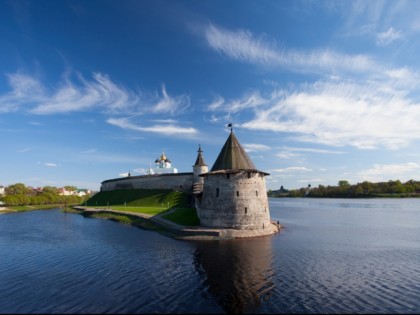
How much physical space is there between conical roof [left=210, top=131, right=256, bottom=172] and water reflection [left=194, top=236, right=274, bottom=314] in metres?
8.73

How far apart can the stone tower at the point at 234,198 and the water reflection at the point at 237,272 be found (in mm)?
3443

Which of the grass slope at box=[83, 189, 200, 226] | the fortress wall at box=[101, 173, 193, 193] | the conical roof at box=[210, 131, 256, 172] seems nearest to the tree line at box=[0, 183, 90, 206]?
the grass slope at box=[83, 189, 200, 226]

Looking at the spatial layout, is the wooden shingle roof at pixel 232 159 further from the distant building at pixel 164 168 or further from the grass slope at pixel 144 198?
the distant building at pixel 164 168

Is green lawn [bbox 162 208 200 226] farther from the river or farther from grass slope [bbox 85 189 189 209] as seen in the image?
grass slope [bbox 85 189 189 209]

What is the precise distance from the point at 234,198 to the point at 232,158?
4879mm

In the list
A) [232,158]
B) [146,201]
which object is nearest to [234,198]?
[232,158]

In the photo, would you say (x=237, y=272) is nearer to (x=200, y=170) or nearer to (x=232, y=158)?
(x=232, y=158)

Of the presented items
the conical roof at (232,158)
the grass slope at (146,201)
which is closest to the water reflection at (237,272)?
the conical roof at (232,158)

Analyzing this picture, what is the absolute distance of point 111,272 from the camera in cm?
1886

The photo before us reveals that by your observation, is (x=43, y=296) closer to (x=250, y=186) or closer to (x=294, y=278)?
(x=294, y=278)

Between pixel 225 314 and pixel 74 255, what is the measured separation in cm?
1636

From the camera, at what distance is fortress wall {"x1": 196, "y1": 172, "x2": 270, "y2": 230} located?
3138 cm

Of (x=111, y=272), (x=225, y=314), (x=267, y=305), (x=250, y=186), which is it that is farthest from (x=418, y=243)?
(x=111, y=272)

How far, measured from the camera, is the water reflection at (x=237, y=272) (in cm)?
1430
